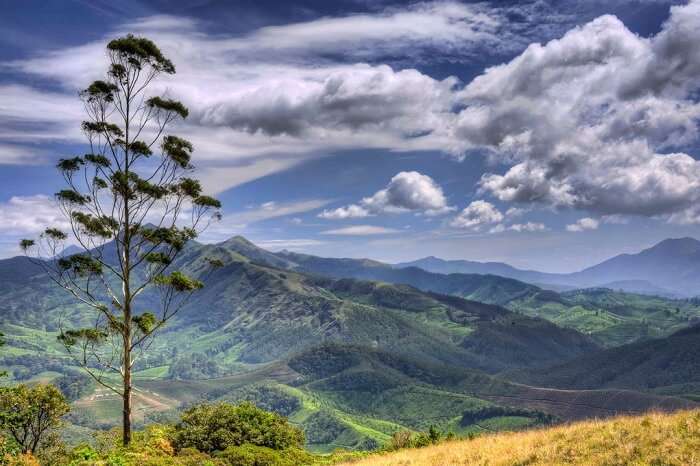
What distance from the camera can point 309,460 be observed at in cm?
4366

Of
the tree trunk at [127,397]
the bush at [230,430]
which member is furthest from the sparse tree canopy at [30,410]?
the tree trunk at [127,397]

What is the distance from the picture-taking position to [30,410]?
4484 centimetres

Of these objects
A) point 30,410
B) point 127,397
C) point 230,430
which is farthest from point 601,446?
point 30,410

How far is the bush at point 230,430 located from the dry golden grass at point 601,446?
729 inches

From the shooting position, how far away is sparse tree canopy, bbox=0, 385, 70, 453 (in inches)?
1736

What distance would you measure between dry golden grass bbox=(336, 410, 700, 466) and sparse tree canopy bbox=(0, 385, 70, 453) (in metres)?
35.7

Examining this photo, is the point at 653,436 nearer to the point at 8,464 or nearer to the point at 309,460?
the point at 309,460

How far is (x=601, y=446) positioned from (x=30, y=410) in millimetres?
46011

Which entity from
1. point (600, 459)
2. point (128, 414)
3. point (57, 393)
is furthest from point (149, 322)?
point (600, 459)

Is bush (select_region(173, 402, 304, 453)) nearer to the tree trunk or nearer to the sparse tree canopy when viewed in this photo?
the tree trunk

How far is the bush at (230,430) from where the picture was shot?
133 feet

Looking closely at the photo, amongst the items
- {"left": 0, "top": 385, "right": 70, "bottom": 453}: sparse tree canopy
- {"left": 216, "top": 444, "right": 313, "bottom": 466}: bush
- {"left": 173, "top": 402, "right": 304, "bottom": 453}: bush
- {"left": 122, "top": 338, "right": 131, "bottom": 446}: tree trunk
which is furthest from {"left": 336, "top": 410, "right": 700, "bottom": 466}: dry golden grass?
{"left": 0, "top": 385, "right": 70, "bottom": 453}: sparse tree canopy

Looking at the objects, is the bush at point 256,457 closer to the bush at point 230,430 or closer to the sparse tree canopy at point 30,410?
the bush at point 230,430

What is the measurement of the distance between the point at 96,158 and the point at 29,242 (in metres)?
7.51
